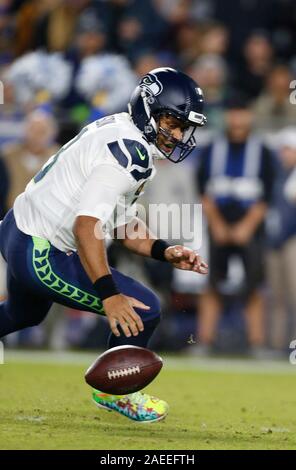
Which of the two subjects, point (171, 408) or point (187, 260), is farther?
point (171, 408)

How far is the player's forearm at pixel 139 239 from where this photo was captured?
5461mm

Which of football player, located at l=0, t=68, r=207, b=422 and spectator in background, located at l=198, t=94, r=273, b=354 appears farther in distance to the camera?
spectator in background, located at l=198, t=94, r=273, b=354

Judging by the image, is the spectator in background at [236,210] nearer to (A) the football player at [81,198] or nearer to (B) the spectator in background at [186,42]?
(B) the spectator in background at [186,42]

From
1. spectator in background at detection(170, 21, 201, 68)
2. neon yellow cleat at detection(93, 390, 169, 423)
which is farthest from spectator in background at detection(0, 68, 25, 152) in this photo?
neon yellow cleat at detection(93, 390, 169, 423)

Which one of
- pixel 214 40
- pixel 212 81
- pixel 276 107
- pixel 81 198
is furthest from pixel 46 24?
pixel 81 198

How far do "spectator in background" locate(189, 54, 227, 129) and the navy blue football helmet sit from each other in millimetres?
4288

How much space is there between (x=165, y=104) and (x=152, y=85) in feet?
0.43

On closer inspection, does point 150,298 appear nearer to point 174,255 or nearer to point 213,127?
point 174,255

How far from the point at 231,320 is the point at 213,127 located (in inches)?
64.0

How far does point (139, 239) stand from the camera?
5.50 m

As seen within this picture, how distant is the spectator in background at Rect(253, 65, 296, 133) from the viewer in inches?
372

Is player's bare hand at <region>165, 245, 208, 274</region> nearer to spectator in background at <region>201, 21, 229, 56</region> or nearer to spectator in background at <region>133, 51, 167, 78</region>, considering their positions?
spectator in background at <region>133, 51, 167, 78</region>

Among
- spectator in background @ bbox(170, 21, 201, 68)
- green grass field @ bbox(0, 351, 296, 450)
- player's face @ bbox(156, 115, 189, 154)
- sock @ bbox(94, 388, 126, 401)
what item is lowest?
green grass field @ bbox(0, 351, 296, 450)

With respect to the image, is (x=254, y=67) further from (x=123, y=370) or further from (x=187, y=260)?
(x=123, y=370)
